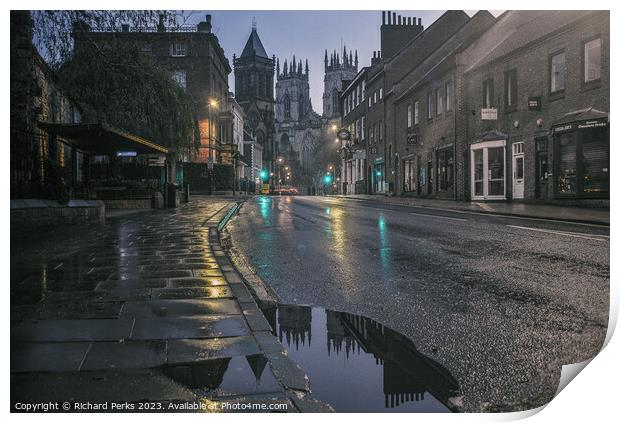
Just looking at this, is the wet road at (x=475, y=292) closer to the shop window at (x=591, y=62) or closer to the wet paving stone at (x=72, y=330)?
the wet paving stone at (x=72, y=330)

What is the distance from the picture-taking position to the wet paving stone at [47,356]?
290cm

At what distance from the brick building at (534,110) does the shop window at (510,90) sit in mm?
42

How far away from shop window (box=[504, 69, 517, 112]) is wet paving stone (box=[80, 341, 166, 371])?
21.9 meters

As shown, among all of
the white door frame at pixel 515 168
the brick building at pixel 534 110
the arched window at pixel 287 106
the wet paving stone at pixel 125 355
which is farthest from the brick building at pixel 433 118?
the arched window at pixel 287 106

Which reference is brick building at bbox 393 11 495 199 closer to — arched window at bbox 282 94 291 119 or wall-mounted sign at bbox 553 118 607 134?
wall-mounted sign at bbox 553 118 607 134

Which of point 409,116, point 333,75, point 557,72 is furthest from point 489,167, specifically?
point 333,75

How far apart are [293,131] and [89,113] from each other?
12468 cm

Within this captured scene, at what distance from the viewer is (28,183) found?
11273 mm

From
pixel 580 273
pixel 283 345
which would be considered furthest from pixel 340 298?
pixel 580 273

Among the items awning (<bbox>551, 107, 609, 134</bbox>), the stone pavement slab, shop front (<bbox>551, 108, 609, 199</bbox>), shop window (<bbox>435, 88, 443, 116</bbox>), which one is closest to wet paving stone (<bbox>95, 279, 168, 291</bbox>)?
the stone pavement slab

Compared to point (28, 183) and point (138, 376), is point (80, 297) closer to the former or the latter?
point (138, 376)

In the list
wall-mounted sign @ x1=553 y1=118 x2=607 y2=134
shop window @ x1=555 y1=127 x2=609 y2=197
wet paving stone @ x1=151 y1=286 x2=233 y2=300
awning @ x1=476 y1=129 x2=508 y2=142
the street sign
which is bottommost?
wet paving stone @ x1=151 y1=286 x2=233 y2=300

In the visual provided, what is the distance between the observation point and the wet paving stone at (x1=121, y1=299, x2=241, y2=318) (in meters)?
4.20

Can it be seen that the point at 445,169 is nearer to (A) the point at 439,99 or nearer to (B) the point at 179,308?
(A) the point at 439,99
